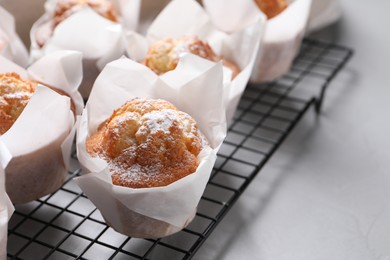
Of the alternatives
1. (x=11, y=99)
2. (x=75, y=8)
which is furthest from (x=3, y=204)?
(x=75, y=8)

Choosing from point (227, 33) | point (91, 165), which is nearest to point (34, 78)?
point (91, 165)

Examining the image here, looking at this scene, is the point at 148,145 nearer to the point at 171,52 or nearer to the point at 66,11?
the point at 171,52

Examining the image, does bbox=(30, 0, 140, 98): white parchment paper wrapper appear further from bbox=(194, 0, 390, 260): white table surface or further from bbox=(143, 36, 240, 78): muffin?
bbox=(194, 0, 390, 260): white table surface

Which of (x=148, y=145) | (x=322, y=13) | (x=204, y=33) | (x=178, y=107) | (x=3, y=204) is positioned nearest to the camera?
(x=3, y=204)

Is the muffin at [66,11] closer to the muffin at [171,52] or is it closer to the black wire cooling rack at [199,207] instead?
the muffin at [171,52]

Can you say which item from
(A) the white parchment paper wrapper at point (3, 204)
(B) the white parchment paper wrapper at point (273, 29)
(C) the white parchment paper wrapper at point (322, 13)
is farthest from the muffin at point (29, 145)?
(C) the white parchment paper wrapper at point (322, 13)
